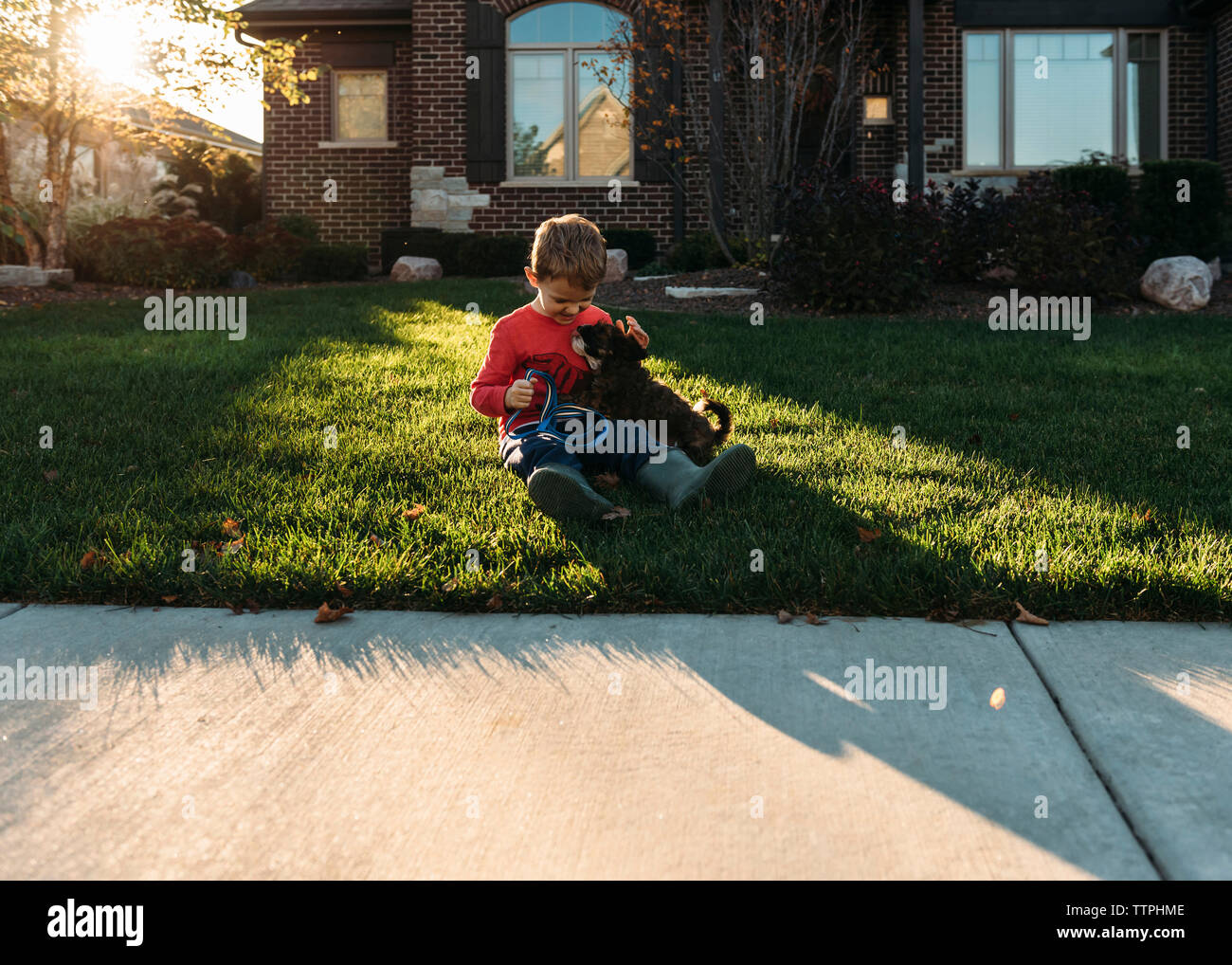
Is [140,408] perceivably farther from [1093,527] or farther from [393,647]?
[1093,527]

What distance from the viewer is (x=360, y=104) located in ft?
50.6

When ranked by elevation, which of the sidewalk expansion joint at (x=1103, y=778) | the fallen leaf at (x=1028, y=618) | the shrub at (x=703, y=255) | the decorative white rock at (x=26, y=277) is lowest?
the sidewalk expansion joint at (x=1103, y=778)

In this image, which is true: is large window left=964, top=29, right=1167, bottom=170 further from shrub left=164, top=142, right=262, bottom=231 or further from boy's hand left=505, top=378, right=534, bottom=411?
shrub left=164, top=142, right=262, bottom=231

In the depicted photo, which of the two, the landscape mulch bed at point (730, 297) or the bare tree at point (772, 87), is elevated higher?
the bare tree at point (772, 87)

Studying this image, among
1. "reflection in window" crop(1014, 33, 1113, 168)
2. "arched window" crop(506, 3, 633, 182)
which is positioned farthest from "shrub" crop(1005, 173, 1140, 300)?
"arched window" crop(506, 3, 633, 182)

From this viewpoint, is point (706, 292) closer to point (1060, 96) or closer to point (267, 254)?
point (267, 254)

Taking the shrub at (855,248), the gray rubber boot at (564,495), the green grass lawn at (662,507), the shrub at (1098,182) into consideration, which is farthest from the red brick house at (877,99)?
the gray rubber boot at (564,495)

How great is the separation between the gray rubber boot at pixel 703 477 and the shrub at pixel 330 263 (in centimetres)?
980

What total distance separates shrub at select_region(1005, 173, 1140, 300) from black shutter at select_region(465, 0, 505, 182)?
23.4 ft

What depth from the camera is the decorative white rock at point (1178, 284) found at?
9.30m

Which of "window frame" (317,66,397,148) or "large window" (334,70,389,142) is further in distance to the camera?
"large window" (334,70,389,142)

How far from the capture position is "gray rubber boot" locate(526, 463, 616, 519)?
3.55 m

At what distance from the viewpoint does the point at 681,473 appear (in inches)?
151

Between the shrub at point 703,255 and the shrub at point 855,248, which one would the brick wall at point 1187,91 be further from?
the shrub at point 855,248
